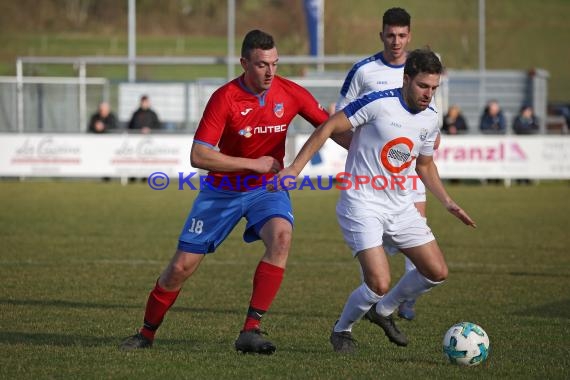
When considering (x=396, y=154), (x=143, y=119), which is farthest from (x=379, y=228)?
(x=143, y=119)

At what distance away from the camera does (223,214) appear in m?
7.47

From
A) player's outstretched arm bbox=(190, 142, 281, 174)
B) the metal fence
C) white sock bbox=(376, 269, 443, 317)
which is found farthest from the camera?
the metal fence

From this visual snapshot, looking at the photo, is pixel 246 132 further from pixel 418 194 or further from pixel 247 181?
pixel 418 194

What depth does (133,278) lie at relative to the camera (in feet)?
37.7

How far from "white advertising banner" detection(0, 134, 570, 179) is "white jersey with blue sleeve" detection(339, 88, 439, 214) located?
57.5 feet

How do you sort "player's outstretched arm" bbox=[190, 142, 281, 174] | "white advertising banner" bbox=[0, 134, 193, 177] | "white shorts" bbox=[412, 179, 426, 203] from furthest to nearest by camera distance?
1. "white advertising banner" bbox=[0, 134, 193, 177]
2. "white shorts" bbox=[412, 179, 426, 203]
3. "player's outstretched arm" bbox=[190, 142, 281, 174]

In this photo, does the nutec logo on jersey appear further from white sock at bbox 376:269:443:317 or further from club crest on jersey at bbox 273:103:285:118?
white sock at bbox 376:269:443:317

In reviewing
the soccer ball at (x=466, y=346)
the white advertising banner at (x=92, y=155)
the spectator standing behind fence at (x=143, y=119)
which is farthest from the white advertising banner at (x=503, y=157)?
the soccer ball at (x=466, y=346)

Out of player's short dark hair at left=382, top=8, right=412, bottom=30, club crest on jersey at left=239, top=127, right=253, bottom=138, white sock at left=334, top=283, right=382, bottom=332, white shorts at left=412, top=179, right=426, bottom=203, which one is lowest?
white sock at left=334, top=283, right=382, bottom=332

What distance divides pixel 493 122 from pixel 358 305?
790 inches

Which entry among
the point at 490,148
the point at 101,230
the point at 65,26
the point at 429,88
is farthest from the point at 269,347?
the point at 65,26

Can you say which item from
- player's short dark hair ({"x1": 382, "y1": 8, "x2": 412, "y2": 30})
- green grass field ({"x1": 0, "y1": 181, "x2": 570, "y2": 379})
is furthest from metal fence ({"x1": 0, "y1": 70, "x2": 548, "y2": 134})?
player's short dark hair ({"x1": 382, "y1": 8, "x2": 412, "y2": 30})

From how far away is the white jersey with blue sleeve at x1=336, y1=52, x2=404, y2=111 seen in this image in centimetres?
921

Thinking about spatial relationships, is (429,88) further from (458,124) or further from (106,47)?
(106,47)
